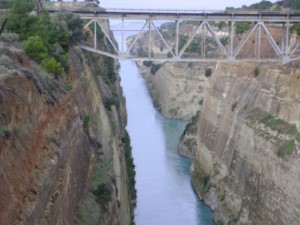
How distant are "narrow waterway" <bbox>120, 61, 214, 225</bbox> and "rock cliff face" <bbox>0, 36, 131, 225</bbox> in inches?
436

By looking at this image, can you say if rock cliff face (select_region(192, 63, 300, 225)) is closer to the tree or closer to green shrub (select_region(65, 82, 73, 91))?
green shrub (select_region(65, 82, 73, 91))

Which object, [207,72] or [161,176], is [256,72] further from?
[207,72]

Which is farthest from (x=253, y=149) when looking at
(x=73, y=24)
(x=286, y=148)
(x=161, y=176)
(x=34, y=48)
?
(x=34, y=48)

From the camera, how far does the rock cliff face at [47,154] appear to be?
11.7 meters

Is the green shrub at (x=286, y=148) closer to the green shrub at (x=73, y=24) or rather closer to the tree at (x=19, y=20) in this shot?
the green shrub at (x=73, y=24)

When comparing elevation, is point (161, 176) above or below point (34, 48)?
below

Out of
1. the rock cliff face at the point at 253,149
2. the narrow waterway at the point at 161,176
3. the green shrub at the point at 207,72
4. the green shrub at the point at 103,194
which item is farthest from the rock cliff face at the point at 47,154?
the green shrub at the point at 207,72

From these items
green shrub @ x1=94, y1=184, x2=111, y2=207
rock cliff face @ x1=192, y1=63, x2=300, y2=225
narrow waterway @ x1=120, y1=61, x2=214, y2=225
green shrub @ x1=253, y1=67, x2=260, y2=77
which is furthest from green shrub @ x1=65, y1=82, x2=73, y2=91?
green shrub @ x1=253, y1=67, x2=260, y2=77

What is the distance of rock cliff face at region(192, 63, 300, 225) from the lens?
27016 mm

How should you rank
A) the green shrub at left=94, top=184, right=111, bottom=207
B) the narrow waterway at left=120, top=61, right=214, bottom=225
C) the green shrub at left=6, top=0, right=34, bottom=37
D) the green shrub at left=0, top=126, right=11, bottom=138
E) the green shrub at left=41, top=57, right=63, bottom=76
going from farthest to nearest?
the narrow waterway at left=120, top=61, right=214, bottom=225 → the green shrub at left=6, top=0, right=34, bottom=37 → the green shrub at left=94, top=184, right=111, bottom=207 → the green shrub at left=41, top=57, right=63, bottom=76 → the green shrub at left=0, top=126, right=11, bottom=138

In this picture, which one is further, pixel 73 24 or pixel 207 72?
pixel 207 72

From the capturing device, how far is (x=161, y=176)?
42.8 meters

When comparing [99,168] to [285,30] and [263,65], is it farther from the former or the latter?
[263,65]

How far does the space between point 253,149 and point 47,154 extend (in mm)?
19348
